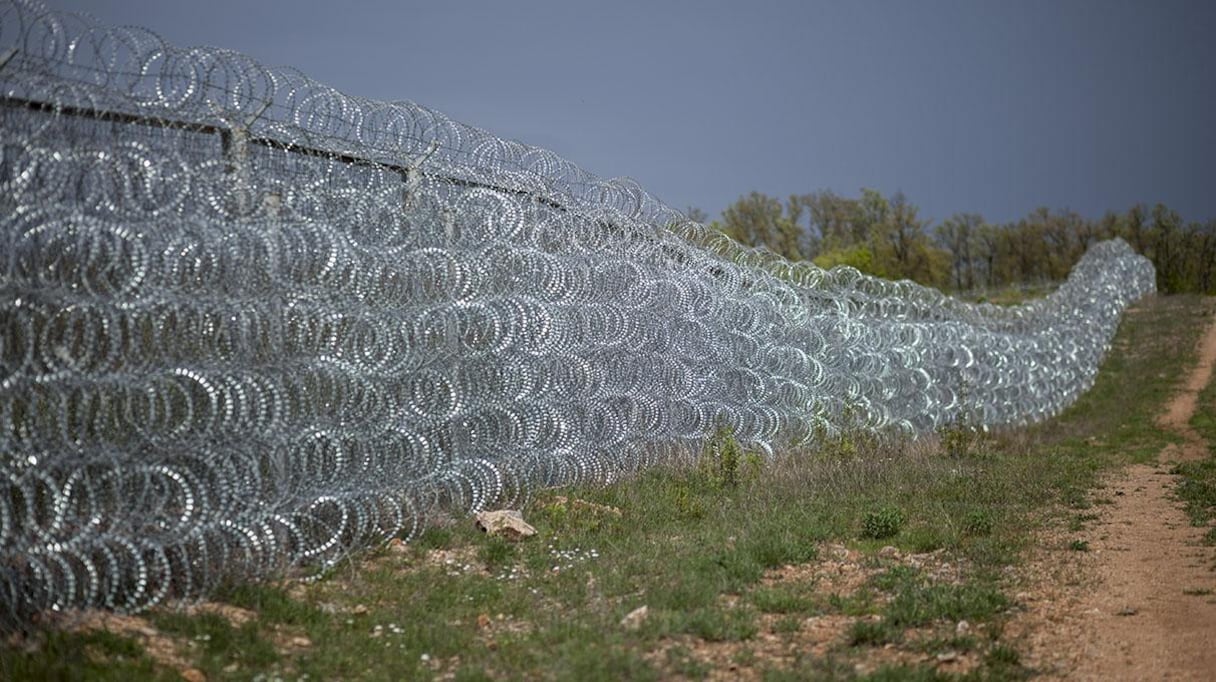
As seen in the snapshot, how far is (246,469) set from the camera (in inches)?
249

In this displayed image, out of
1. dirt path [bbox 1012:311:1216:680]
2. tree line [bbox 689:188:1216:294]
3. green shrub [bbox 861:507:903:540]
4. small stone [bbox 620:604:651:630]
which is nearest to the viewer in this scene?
dirt path [bbox 1012:311:1216:680]

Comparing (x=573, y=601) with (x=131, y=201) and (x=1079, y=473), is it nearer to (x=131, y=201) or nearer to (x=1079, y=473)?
(x=131, y=201)

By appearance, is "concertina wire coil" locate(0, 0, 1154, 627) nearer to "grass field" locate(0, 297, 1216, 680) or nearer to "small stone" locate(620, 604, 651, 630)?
"grass field" locate(0, 297, 1216, 680)

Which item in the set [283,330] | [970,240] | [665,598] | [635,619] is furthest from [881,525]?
[970,240]

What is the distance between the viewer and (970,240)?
6631cm

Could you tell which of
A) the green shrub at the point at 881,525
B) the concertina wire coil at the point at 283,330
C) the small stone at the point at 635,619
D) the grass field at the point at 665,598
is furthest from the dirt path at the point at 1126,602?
the concertina wire coil at the point at 283,330

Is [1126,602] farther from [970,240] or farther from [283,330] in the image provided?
[970,240]

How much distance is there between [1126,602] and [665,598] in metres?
2.83

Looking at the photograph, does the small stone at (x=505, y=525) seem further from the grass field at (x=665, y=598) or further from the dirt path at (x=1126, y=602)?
the dirt path at (x=1126, y=602)

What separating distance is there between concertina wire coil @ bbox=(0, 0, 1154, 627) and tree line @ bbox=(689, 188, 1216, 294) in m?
45.8

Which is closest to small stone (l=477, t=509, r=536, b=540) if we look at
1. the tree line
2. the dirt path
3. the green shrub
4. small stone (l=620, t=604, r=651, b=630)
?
small stone (l=620, t=604, r=651, b=630)

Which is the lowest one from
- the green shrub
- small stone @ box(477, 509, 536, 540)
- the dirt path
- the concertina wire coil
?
the dirt path

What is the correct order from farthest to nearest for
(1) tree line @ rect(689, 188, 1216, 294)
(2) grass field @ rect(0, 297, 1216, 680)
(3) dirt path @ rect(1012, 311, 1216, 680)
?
(1) tree line @ rect(689, 188, 1216, 294)
(3) dirt path @ rect(1012, 311, 1216, 680)
(2) grass field @ rect(0, 297, 1216, 680)

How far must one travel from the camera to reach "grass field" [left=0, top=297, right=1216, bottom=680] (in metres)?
5.35
